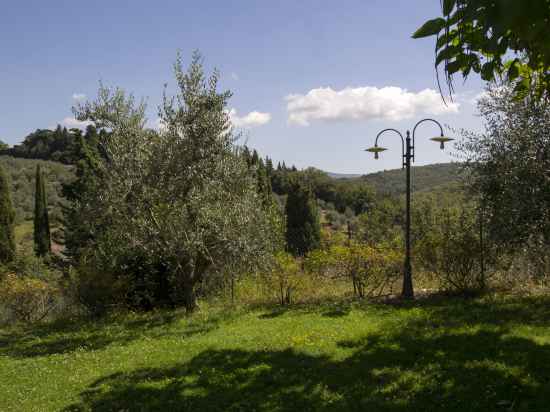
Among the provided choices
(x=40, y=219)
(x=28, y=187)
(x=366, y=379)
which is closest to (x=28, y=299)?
(x=366, y=379)

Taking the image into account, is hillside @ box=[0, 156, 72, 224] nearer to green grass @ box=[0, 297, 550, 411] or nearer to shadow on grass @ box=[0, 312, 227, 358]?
shadow on grass @ box=[0, 312, 227, 358]

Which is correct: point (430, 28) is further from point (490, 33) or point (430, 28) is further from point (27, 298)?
point (27, 298)

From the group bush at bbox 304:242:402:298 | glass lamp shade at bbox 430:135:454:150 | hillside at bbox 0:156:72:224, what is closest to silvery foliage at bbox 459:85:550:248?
glass lamp shade at bbox 430:135:454:150

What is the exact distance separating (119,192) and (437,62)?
10586 millimetres

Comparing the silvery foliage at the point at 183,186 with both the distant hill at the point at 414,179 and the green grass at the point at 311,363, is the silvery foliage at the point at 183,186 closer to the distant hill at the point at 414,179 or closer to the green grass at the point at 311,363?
the green grass at the point at 311,363

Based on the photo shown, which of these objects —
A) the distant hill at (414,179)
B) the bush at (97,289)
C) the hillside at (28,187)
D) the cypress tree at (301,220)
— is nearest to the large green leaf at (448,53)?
the bush at (97,289)

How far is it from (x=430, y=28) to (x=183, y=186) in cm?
1003

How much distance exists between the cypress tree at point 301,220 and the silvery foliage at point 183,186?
105ft

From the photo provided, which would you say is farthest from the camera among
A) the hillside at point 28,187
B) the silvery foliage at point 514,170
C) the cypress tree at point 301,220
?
the hillside at point 28,187

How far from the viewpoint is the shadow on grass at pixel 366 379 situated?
214 inches

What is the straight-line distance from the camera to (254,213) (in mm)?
12602

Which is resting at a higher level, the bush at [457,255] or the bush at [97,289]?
the bush at [457,255]

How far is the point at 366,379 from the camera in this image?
6230mm

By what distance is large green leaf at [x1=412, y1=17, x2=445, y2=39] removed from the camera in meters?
2.52
